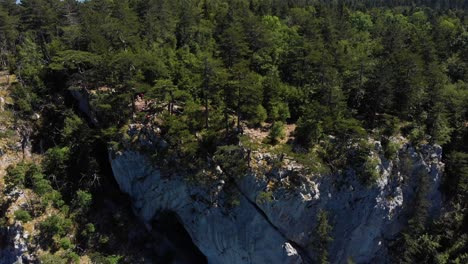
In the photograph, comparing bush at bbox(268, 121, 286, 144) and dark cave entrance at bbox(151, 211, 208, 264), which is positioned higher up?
bush at bbox(268, 121, 286, 144)

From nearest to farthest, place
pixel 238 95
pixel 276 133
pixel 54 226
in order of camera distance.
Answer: pixel 238 95, pixel 54 226, pixel 276 133

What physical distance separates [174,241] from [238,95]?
19.8 m

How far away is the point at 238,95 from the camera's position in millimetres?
36000

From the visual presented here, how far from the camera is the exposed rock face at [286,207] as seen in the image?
116ft

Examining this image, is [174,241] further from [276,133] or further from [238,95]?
[238,95]

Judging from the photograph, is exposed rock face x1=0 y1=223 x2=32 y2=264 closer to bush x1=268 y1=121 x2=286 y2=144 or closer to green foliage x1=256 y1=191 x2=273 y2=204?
green foliage x1=256 y1=191 x2=273 y2=204

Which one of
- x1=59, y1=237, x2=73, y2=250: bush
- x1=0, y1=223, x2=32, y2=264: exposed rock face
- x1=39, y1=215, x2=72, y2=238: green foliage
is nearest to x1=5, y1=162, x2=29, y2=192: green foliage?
x1=0, y1=223, x2=32, y2=264: exposed rock face

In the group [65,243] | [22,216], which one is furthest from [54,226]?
[22,216]

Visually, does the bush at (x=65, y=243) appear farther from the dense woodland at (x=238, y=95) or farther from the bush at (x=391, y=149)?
the bush at (x=391, y=149)

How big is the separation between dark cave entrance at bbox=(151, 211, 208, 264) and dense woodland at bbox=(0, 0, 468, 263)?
24.4 ft

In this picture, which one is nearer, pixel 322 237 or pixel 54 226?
pixel 322 237

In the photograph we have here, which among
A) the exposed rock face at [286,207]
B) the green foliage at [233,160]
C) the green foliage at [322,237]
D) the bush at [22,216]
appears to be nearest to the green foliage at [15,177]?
the bush at [22,216]

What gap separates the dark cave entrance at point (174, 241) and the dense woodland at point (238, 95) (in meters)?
7.42

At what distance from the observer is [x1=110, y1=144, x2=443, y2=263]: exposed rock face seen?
116 ft
